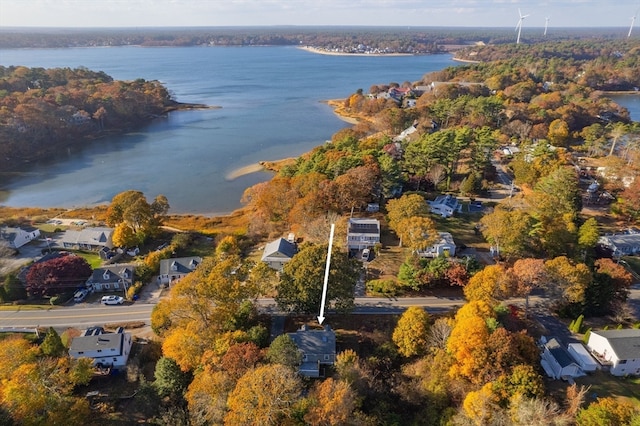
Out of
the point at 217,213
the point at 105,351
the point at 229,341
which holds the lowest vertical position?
the point at 217,213

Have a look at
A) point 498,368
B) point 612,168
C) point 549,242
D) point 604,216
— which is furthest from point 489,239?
point 612,168

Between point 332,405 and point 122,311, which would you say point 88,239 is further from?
point 332,405

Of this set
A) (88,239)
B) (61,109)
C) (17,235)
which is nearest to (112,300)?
(88,239)

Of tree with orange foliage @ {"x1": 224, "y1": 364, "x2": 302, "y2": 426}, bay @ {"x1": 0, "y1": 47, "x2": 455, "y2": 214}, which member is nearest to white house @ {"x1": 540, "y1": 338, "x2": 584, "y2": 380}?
tree with orange foliage @ {"x1": 224, "y1": 364, "x2": 302, "y2": 426}

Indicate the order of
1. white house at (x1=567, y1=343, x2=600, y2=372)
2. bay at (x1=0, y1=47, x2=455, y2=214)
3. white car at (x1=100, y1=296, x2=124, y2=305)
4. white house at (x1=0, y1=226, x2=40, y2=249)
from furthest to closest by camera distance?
bay at (x1=0, y1=47, x2=455, y2=214)
white house at (x1=0, y1=226, x2=40, y2=249)
white car at (x1=100, y1=296, x2=124, y2=305)
white house at (x1=567, y1=343, x2=600, y2=372)

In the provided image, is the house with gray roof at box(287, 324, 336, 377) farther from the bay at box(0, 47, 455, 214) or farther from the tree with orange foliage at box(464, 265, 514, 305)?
the bay at box(0, 47, 455, 214)

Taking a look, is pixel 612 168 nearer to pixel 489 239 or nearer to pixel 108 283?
pixel 489 239
